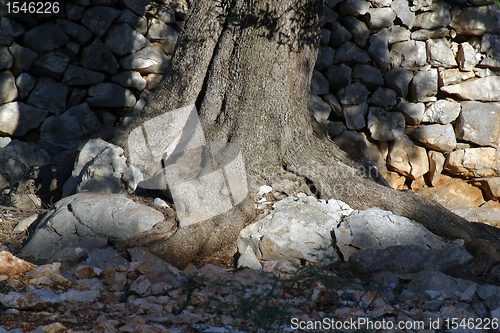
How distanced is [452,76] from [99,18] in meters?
4.53

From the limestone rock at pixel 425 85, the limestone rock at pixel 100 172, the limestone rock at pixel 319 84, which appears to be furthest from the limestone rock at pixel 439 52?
the limestone rock at pixel 100 172

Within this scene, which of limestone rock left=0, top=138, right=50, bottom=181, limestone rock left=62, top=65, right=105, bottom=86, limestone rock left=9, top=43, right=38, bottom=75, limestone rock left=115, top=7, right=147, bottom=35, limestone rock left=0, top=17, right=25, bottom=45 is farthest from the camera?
limestone rock left=115, top=7, right=147, bottom=35

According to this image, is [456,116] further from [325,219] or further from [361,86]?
[325,219]

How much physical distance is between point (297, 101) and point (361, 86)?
219 centimetres

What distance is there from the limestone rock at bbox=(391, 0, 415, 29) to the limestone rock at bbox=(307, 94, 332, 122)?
1461 millimetres

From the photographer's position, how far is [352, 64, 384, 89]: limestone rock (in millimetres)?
4992

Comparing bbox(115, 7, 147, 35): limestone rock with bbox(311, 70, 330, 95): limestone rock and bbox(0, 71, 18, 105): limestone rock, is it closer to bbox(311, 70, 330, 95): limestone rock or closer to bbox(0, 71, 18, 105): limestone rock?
bbox(0, 71, 18, 105): limestone rock

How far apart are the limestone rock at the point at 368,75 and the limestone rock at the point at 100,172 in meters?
3.32

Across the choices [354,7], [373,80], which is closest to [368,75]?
[373,80]

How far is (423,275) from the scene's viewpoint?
84.9 inches

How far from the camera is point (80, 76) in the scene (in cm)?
466

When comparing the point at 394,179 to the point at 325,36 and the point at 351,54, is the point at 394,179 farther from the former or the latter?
the point at 325,36

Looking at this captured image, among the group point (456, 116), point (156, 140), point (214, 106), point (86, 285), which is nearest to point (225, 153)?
point (214, 106)

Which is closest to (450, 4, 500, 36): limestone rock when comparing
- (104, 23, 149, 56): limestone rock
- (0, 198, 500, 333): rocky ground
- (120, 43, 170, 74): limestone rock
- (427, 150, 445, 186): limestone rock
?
(427, 150, 445, 186): limestone rock
